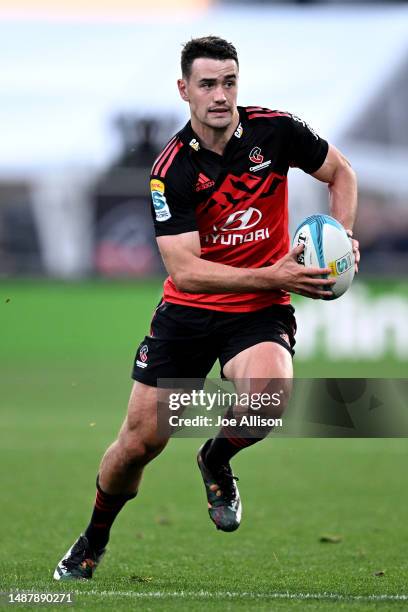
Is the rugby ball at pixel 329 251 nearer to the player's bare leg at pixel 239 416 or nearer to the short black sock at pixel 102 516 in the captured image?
the player's bare leg at pixel 239 416

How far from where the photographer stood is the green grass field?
6.63m

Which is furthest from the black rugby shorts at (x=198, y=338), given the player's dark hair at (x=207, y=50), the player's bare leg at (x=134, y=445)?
the player's dark hair at (x=207, y=50)

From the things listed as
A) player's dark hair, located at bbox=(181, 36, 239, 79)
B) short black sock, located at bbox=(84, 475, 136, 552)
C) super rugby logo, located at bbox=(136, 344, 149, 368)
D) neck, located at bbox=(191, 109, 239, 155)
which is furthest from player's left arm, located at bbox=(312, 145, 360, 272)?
short black sock, located at bbox=(84, 475, 136, 552)

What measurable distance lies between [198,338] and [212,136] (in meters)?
1.10

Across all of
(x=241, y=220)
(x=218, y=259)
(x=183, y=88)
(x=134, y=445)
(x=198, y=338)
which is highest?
(x=183, y=88)

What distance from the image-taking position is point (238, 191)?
6.82 m

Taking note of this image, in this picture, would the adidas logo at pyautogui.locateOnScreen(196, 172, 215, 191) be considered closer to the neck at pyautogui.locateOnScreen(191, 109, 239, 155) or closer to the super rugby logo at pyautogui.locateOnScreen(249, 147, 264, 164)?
the neck at pyautogui.locateOnScreen(191, 109, 239, 155)

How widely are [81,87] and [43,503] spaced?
931 inches

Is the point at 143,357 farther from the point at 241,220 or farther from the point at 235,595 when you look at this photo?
the point at 235,595

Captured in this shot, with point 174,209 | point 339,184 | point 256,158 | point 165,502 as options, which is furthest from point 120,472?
point 165,502

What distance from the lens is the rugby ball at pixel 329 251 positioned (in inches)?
255

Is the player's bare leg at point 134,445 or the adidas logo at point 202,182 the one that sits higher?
the adidas logo at point 202,182

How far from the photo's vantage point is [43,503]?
9836mm

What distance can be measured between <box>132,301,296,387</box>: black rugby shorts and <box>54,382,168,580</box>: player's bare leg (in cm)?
14
